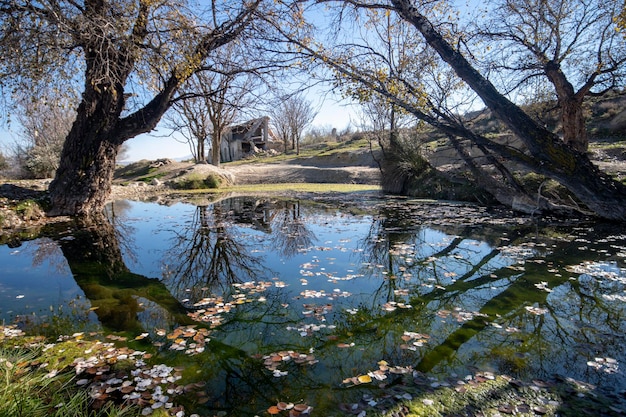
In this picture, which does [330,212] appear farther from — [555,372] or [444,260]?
[555,372]

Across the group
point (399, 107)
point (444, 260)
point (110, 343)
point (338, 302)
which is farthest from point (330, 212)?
point (110, 343)

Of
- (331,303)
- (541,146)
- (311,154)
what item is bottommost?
(331,303)

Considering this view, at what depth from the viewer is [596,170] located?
7.14 metres

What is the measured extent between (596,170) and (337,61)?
596 centimetres

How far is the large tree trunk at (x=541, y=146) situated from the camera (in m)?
6.86

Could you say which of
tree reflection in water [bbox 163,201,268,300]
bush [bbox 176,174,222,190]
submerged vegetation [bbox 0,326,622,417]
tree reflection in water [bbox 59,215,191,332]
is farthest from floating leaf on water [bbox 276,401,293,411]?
bush [bbox 176,174,222,190]

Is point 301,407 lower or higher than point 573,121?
lower

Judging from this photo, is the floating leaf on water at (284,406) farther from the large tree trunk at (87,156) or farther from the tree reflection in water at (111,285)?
the large tree trunk at (87,156)

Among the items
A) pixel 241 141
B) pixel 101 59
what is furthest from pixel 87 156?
pixel 241 141

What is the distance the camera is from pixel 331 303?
411 centimetres

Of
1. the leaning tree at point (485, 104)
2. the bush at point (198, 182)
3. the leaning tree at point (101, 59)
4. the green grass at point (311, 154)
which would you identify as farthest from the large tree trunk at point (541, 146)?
the green grass at point (311, 154)

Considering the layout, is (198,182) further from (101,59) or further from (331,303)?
(331,303)

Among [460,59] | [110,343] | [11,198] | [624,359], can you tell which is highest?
[460,59]

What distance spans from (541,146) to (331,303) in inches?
220
